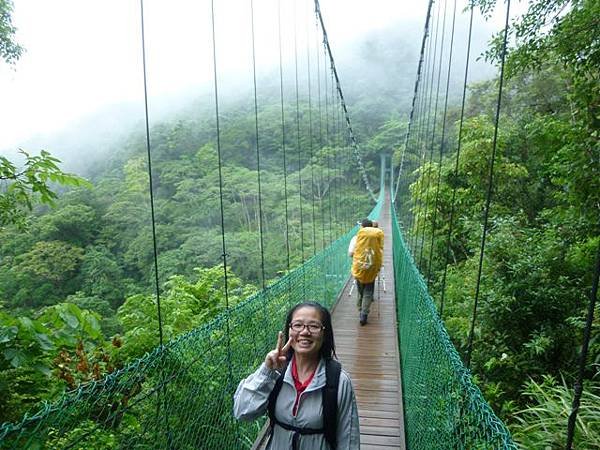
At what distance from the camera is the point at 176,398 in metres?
1.36

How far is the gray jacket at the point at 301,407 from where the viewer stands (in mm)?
846

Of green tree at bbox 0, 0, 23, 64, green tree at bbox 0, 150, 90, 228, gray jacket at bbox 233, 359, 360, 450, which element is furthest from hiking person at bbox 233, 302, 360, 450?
green tree at bbox 0, 0, 23, 64

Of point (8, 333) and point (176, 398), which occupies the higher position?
point (8, 333)

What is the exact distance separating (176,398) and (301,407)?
659 mm

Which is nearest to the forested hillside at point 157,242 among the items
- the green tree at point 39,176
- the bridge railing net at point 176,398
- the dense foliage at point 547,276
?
the green tree at point 39,176

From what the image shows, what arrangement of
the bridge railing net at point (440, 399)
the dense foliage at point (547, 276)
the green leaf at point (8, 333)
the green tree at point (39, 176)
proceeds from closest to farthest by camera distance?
the bridge railing net at point (440, 399) → the green leaf at point (8, 333) → the green tree at point (39, 176) → the dense foliage at point (547, 276)

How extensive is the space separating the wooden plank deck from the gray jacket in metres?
1.04

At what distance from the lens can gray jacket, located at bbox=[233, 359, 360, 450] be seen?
85 centimetres

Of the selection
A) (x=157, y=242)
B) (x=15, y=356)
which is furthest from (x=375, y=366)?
(x=157, y=242)

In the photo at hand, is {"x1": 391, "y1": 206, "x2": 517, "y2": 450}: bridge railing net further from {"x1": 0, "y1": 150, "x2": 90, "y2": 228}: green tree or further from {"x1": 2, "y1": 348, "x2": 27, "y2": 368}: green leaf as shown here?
{"x1": 0, "y1": 150, "x2": 90, "y2": 228}: green tree

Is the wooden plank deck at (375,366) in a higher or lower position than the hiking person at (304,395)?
lower

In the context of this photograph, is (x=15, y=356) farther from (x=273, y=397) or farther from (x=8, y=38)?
(x=8, y=38)

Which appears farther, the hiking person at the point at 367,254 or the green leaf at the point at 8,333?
the hiking person at the point at 367,254

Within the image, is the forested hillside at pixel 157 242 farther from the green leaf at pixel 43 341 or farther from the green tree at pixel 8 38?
the green tree at pixel 8 38
